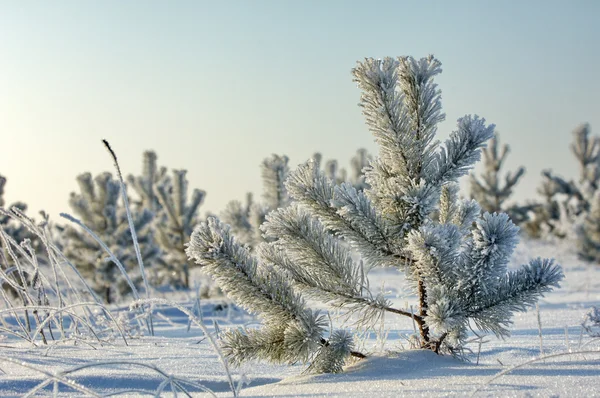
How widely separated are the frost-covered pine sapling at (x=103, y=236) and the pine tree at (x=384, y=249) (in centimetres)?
1017

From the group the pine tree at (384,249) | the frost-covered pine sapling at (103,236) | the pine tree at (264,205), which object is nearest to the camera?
the pine tree at (384,249)

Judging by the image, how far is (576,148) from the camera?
73.5 feet

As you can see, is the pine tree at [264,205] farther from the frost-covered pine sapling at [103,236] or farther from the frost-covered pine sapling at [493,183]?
the frost-covered pine sapling at [493,183]

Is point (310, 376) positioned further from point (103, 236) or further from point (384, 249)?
point (103, 236)

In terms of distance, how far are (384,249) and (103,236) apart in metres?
11.3

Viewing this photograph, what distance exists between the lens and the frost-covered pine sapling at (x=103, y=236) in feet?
39.7

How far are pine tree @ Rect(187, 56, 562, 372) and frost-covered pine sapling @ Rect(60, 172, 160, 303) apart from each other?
10.2 m

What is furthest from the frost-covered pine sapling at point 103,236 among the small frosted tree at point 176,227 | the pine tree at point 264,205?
the pine tree at point 264,205

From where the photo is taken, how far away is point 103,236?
12578mm

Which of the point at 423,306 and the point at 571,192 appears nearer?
the point at 423,306

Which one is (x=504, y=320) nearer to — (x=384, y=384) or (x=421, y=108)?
(x=384, y=384)

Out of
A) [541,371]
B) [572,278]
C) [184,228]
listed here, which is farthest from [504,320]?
[184,228]

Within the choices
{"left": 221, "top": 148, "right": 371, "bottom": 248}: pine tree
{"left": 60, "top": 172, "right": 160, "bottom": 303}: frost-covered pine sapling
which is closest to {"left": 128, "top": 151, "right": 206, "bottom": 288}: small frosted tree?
{"left": 60, "top": 172, "right": 160, "bottom": 303}: frost-covered pine sapling

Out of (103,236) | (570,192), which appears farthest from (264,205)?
(570,192)
